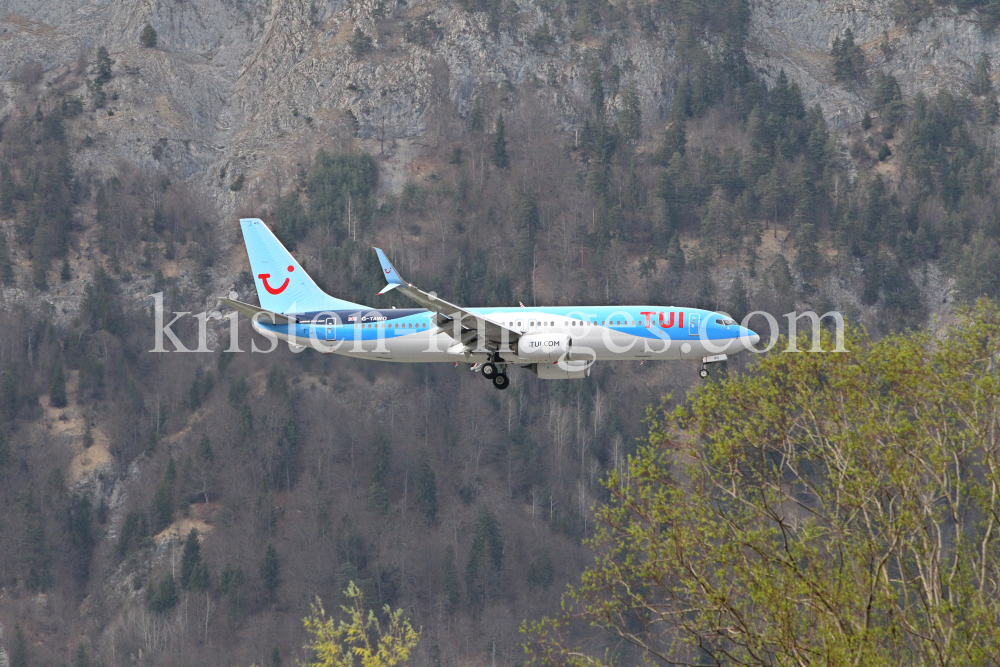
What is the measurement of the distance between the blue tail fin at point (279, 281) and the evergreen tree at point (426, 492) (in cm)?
11824

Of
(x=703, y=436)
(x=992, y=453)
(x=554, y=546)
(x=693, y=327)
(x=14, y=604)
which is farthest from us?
(x=554, y=546)

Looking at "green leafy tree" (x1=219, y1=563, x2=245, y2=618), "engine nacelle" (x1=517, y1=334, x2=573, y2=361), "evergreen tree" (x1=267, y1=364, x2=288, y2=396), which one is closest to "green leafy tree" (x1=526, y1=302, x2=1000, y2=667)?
"engine nacelle" (x1=517, y1=334, x2=573, y2=361)

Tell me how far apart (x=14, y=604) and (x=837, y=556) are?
16157cm

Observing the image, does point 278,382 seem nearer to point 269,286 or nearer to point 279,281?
point 269,286

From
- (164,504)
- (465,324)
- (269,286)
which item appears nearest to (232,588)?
(164,504)

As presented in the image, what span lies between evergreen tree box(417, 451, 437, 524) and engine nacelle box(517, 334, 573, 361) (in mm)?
131397

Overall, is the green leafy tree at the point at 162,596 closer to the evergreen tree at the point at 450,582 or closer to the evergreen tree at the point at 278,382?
the evergreen tree at the point at 278,382

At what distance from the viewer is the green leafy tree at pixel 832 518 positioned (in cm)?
3647

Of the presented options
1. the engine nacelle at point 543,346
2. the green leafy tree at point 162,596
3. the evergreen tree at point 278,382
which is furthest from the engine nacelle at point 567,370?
the evergreen tree at point 278,382

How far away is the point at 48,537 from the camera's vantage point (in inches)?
7313

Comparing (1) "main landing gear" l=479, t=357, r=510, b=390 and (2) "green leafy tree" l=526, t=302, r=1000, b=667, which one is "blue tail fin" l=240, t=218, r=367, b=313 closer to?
(1) "main landing gear" l=479, t=357, r=510, b=390

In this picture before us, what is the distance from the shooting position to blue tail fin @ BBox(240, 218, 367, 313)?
7594cm

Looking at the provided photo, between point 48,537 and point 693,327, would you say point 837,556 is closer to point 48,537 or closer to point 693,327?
A: point 693,327

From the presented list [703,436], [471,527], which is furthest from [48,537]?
[703,436]
